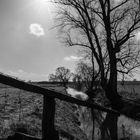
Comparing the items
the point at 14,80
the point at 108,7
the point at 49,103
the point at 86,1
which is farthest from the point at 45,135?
the point at 86,1

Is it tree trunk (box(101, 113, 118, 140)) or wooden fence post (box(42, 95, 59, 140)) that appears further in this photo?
tree trunk (box(101, 113, 118, 140))

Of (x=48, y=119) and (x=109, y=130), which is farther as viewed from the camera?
(x=109, y=130)

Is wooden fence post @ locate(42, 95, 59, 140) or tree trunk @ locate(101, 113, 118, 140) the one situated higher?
wooden fence post @ locate(42, 95, 59, 140)

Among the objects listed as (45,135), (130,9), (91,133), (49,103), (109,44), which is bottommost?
(91,133)

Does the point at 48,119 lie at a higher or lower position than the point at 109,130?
higher

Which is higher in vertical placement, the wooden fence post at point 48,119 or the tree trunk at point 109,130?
the wooden fence post at point 48,119

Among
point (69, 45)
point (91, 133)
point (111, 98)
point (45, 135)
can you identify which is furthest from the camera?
point (69, 45)

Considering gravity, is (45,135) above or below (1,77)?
below

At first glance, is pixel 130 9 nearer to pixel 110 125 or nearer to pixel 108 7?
pixel 108 7

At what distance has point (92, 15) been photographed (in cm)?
1769

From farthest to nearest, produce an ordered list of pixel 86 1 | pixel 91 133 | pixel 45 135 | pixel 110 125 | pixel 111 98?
pixel 86 1 → pixel 111 98 → pixel 110 125 → pixel 91 133 → pixel 45 135

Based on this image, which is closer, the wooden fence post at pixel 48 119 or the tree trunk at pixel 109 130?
the wooden fence post at pixel 48 119

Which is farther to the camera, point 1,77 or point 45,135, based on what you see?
point 45,135

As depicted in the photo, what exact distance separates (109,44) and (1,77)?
13.5 metres
